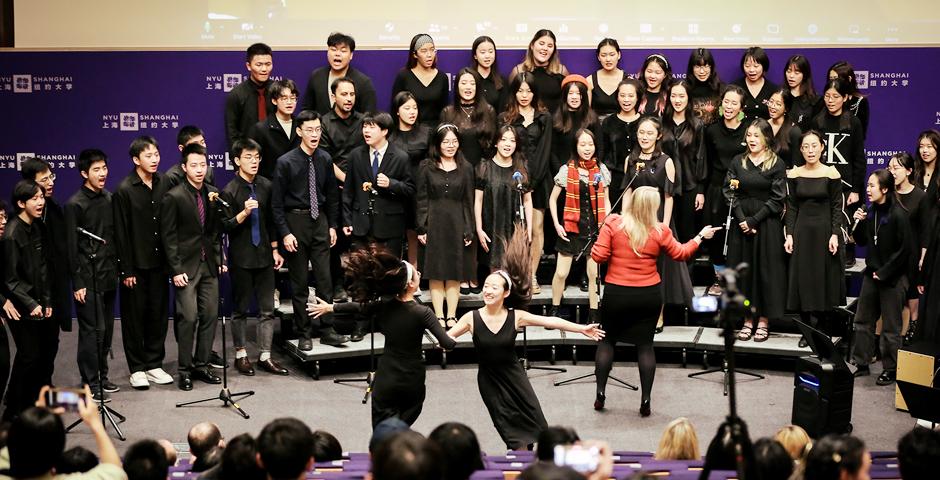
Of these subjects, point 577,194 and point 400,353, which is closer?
point 400,353

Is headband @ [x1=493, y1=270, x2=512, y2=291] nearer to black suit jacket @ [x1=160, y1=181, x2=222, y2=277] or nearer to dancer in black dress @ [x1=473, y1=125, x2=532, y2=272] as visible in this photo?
dancer in black dress @ [x1=473, y1=125, x2=532, y2=272]

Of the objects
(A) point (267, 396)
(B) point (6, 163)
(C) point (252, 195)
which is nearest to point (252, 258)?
(C) point (252, 195)

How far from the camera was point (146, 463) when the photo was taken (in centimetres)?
470

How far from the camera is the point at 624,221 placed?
806 centimetres

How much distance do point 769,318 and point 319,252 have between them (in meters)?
3.75

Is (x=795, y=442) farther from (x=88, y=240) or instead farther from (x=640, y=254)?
(x=88, y=240)

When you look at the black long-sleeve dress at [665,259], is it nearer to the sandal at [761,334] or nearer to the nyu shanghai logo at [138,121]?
the sandal at [761,334]

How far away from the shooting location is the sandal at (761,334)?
9539 mm

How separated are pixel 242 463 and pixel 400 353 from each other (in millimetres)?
2222

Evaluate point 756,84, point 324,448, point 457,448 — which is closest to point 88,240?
point 324,448

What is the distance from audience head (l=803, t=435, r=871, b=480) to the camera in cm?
446

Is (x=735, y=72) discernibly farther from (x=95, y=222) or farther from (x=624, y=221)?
(x=95, y=222)

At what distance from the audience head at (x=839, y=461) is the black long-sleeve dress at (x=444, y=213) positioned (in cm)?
510

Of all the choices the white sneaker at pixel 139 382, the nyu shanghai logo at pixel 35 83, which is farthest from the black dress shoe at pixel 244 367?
the nyu shanghai logo at pixel 35 83
